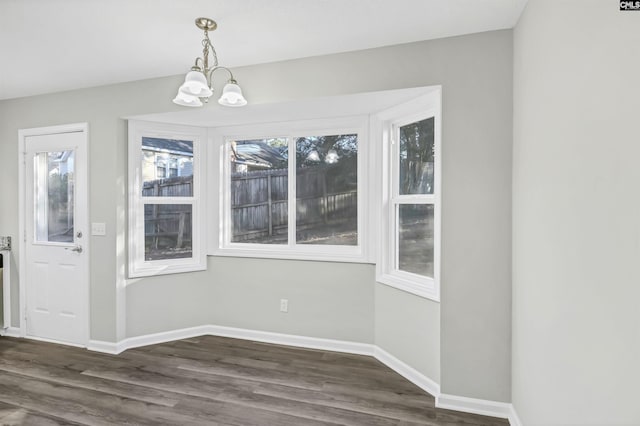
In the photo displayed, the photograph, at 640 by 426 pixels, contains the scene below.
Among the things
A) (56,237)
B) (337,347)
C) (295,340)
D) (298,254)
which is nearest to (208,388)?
(295,340)

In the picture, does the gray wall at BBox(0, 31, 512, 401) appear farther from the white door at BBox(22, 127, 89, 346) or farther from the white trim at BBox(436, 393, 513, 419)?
the white door at BBox(22, 127, 89, 346)

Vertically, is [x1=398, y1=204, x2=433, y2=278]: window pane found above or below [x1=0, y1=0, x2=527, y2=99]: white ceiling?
below

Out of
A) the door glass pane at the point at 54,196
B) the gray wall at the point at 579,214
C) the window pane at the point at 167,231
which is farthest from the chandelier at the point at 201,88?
the door glass pane at the point at 54,196

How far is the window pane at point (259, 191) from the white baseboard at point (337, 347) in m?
0.98

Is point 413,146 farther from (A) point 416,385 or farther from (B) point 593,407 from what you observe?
(B) point 593,407

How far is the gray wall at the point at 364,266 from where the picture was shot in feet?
7.72

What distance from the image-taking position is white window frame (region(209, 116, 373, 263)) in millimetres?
3322

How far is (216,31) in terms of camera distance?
2.40 m

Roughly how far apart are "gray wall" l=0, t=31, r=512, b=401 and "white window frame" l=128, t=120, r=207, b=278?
9cm

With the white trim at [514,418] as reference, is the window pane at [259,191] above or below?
above

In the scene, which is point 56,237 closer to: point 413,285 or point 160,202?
point 160,202

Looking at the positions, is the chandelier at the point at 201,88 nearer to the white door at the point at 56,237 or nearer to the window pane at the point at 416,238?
the window pane at the point at 416,238

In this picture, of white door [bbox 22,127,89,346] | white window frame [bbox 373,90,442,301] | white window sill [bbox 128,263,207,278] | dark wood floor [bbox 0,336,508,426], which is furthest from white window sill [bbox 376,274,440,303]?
white door [bbox 22,127,89,346]

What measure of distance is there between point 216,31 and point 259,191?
5.65ft
